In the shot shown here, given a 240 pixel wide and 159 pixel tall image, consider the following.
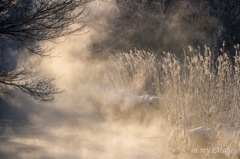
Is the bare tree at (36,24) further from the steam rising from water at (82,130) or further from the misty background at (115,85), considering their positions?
the steam rising from water at (82,130)

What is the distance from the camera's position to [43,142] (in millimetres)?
4969

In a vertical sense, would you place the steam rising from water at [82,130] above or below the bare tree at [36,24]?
below

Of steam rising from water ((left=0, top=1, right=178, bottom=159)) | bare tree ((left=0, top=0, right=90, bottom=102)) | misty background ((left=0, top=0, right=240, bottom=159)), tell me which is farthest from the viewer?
misty background ((left=0, top=0, right=240, bottom=159))

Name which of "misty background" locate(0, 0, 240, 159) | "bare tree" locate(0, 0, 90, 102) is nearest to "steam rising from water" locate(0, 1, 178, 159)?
"misty background" locate(0, 0, 240, 159)

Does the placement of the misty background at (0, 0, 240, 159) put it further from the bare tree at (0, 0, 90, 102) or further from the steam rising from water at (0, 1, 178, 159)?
the bare tree at (0, 0, 90, 102)

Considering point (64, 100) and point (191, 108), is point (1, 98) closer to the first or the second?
point (64, 100)

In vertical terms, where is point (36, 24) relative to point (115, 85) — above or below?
above

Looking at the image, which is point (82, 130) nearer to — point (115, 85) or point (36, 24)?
point (115, 85)

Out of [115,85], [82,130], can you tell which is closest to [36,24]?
[82,130]

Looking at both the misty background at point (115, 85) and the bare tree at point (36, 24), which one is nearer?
the bare tree at point (36, 24)

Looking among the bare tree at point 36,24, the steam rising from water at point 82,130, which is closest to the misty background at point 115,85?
the steam rising from water at point 82,130

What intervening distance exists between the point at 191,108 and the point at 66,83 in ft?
29.4

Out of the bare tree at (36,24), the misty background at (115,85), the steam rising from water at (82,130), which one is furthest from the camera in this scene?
the misty background at (115,85)

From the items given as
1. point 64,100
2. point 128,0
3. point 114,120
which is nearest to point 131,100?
point 114,120
